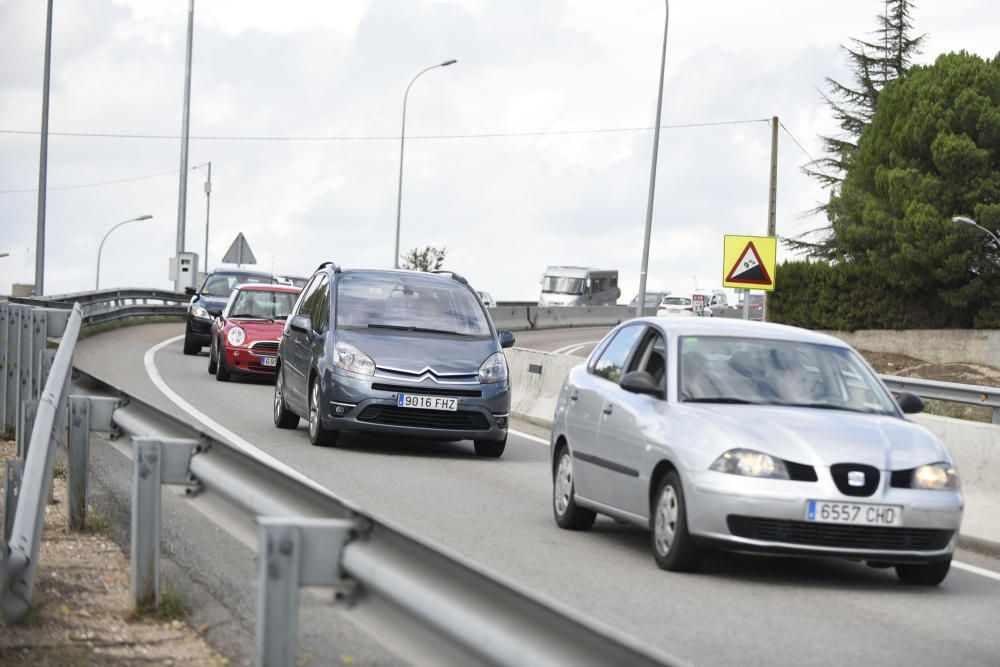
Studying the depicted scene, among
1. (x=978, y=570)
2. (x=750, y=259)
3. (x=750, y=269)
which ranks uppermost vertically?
(x=750, y=259)

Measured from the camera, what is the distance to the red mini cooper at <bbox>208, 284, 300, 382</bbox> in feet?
80.1

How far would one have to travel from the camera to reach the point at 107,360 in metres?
27.9

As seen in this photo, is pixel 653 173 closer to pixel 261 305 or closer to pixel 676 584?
pixel 261 305

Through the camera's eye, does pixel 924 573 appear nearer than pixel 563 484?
Yes

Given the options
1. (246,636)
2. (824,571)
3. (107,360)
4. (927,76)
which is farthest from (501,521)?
(927,76)

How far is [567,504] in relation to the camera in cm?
1075

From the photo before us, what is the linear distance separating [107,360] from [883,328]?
39.0 meters

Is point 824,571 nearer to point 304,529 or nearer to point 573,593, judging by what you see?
point 573,593

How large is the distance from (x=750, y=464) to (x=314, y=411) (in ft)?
24.7

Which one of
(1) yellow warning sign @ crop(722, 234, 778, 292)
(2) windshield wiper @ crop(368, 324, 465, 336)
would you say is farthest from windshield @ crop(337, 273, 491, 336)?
(1) yellow warning sign @ crop(722, 234, 778, 292)

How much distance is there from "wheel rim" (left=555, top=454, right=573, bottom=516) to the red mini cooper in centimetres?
1388

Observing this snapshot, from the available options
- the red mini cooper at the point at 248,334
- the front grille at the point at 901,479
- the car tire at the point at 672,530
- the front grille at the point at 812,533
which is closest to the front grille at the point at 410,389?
the car tire at the point at 672,530

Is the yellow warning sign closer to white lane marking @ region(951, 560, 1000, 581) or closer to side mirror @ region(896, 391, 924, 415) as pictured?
white lane marking @ region(951, 560, 1000, 581)

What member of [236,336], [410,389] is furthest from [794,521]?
[236,336]
